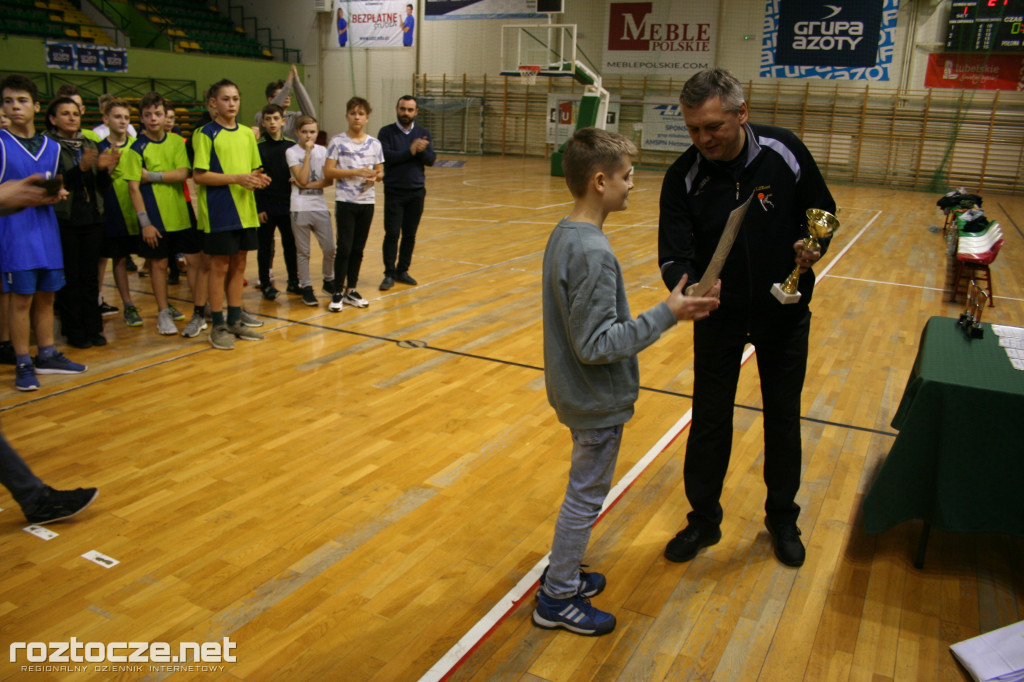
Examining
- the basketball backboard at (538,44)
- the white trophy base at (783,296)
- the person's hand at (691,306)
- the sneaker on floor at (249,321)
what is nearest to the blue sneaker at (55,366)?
the sneaker on floor at (249,321)

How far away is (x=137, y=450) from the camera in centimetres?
362

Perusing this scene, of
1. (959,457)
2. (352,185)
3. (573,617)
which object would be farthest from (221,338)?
(959,457)

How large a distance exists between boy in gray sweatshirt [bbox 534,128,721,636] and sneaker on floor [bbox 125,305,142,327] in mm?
4510

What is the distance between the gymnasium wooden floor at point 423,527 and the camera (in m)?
2.33

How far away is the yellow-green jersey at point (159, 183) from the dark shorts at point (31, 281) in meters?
1.08

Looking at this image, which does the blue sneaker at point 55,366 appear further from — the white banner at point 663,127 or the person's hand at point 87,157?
the white banner at point 663,127

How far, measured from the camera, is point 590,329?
2.02 metres

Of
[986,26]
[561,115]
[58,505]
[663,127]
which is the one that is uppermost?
[986,26]

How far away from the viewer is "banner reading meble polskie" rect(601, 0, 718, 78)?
19.6m

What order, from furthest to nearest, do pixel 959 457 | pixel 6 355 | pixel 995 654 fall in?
pixel 6 355
pixel 959 457
pixel 995 654

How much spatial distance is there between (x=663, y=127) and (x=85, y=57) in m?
14.5

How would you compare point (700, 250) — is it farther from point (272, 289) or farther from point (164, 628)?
point (272, 289)

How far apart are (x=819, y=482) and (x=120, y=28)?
21799mm

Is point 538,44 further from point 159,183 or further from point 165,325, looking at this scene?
point 165,325
